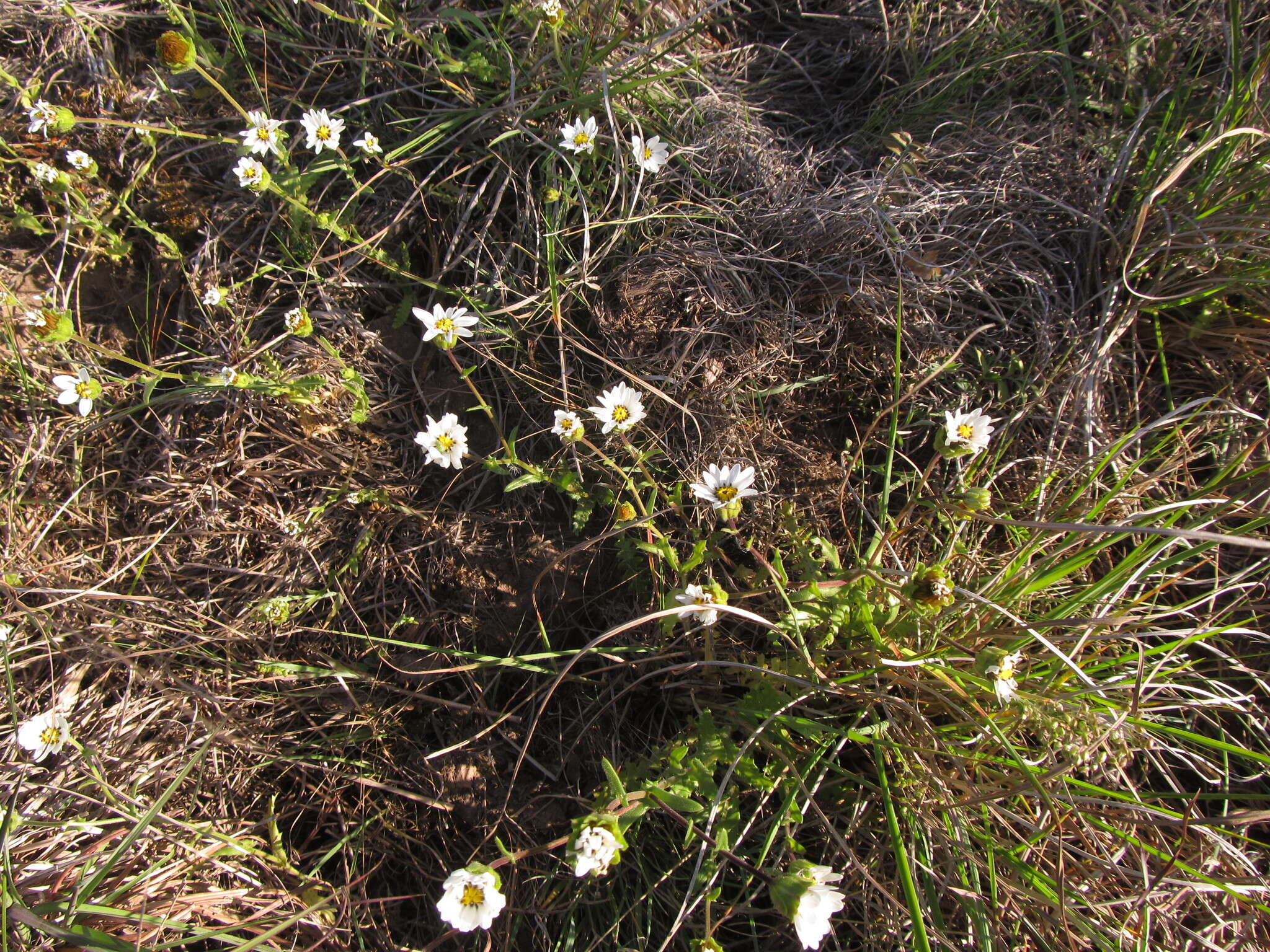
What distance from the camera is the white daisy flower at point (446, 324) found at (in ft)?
5.77

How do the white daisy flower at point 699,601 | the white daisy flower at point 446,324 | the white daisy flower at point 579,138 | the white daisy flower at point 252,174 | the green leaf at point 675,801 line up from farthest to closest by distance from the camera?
the white daisy flower at point 579,138
the white daisy flower at point 252,174
the white daisy flower at point 446,324
the white daisy flower at point 699,601
the green leaf at point 675,801

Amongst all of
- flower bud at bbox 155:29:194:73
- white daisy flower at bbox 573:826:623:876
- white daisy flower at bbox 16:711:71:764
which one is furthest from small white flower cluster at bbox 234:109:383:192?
white daisy flower at bbox 573:826:623:876

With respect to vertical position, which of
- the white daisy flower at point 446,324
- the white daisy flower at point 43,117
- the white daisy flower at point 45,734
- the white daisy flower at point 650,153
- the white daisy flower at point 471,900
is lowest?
the white daisy flower at point 45,734

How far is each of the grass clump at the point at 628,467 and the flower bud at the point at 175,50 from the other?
0.01 meters

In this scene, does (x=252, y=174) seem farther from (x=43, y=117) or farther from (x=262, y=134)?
(x=43, y=117)

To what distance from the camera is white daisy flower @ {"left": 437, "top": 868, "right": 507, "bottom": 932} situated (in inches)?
51.9

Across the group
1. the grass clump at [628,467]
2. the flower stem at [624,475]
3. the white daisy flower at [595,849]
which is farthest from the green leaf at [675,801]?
the flower stem at [624,475]

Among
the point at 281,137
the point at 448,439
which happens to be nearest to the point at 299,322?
the point at 448,439

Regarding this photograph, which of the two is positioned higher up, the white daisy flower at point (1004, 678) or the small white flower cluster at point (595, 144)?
the small white flower cluster at point (595, 144)

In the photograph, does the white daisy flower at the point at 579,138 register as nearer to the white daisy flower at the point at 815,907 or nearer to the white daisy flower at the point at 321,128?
the white daisy flower at the point at 321,128

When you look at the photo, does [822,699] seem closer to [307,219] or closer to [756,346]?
[756,346]

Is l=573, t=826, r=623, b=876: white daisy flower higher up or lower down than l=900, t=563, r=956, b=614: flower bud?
lower down

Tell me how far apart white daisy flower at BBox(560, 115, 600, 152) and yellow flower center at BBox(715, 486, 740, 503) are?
1138 mm

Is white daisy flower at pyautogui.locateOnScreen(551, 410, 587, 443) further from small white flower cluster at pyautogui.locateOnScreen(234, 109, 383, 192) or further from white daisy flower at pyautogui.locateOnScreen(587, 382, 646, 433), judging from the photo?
small white flower cluster at pyautogui.locateOnScreen(234, 109, 383, 192)
